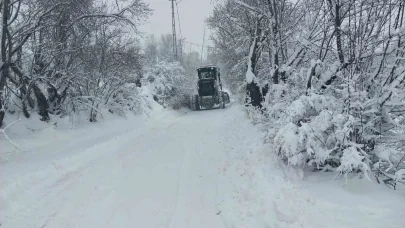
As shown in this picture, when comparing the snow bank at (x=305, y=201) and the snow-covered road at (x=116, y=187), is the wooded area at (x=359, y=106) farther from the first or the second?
the snow-covered road at (x=116, y=187)

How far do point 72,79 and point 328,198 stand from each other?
11537mm

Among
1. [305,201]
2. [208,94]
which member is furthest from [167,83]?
[305,201]

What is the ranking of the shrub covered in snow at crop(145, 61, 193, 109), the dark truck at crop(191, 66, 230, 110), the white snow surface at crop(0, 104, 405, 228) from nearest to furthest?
the white snow surface at crop(0, 104, 405, 228) → the dark truck at crop(191, 66, 230, 110) → the shrub covered in snow at crop(145, 61, 193, 109)

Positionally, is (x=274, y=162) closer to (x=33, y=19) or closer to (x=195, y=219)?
(x=195, y=219)

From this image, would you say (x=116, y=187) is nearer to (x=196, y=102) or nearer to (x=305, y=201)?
(x=305, y=201)

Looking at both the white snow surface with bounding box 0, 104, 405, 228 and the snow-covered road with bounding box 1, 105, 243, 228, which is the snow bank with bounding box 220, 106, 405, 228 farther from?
the snow-covered road with bounding box 1, 105, 243, 228

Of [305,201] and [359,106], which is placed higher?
[359,106]

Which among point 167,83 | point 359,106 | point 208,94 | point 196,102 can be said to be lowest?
point 196,102

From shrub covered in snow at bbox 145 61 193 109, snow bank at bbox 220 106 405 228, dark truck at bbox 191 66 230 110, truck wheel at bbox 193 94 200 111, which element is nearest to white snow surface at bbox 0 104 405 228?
snow bank at bbox 220 106 405 228

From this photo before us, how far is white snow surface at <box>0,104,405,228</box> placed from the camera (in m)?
4.60

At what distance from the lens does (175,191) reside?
6539 millimetres

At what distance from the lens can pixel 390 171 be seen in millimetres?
5430

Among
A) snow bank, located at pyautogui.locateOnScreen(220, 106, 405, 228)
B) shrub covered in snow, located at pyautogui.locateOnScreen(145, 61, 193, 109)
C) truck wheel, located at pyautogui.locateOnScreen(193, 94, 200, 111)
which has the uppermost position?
shrub covered in snow, located at pyautogui.locateOnScreen(145, 61, 193, 109)

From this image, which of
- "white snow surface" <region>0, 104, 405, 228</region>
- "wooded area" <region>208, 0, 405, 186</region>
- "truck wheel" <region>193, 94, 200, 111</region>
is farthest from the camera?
"truck wheel" <region>193, 94, 200, 111</region>
